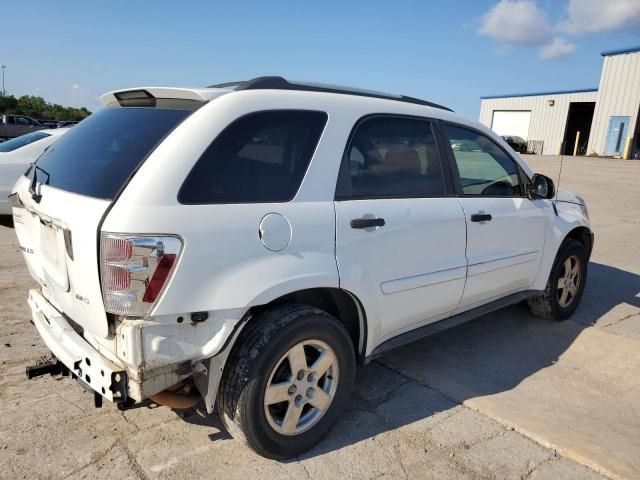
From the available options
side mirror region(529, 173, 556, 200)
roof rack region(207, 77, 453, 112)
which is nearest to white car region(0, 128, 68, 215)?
roof rack region(207, 77, 453, 112)

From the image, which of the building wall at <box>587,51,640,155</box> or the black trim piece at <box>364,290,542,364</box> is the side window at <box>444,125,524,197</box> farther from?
the building wall at <box>587,51,640,155</box>

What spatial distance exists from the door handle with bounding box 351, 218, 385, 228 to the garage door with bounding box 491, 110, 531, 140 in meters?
45.2

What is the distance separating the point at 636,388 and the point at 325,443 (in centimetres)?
237

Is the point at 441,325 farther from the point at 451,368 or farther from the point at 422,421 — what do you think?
the point at 422,421

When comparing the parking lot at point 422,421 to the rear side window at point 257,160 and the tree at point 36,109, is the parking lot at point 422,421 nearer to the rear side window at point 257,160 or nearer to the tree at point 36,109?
the rear side window at point 257,160

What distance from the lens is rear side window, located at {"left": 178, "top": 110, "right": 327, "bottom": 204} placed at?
2324mm

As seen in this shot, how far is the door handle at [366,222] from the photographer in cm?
275

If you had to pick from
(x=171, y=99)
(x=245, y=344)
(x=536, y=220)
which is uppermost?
(x=171, y=99)

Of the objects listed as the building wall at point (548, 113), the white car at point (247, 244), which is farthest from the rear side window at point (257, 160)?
the building wall at point (548, 113)

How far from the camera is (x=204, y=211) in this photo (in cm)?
226

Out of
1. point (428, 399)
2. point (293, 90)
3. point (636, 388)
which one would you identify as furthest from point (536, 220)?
point (293, 90)

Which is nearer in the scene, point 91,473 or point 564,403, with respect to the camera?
point 91,473

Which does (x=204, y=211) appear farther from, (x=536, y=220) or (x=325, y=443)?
(x=536, y=220)

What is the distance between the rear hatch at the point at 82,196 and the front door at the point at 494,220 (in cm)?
205
